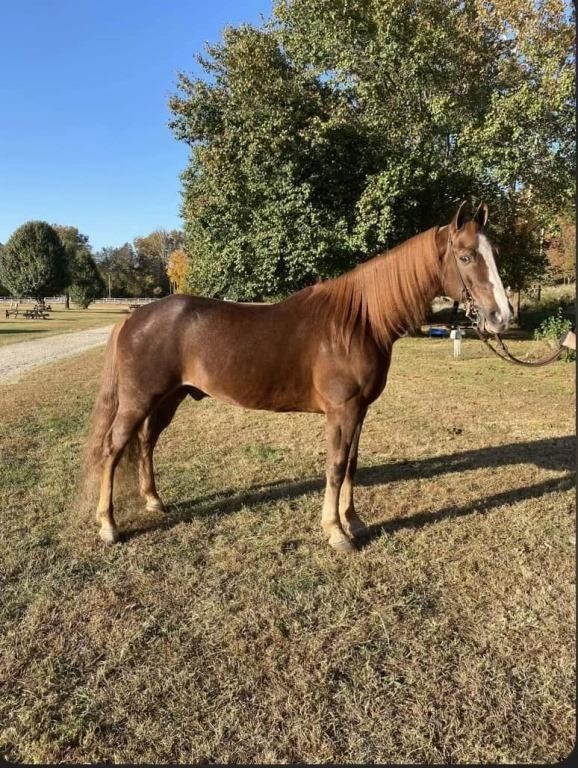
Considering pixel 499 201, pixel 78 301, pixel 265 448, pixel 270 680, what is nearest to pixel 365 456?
pixel 265 448

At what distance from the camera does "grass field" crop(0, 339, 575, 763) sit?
2.11m

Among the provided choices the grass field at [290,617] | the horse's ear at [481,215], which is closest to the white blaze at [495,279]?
the horse's ear at [481,215]

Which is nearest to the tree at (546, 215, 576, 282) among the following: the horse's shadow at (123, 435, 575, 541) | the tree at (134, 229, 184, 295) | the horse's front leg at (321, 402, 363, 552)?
the horse's shadow at (123, 435, 575, 541)

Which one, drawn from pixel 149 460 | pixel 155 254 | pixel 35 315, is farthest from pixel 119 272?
pixel 149 460

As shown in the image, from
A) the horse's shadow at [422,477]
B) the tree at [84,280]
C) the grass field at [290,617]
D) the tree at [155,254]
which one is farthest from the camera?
the tree at [155,254]

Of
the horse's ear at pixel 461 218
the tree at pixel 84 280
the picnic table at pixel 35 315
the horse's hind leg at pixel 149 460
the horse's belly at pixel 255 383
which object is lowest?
the horse's hind leg at pixel 149 460

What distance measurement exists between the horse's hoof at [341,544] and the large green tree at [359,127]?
12.7 meters

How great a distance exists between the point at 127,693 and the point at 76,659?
433mm

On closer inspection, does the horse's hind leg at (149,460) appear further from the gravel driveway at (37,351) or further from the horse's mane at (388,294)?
the gravel driveway at (37,351)

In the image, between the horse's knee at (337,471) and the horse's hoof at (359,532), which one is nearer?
the horse's knee at (337,471)

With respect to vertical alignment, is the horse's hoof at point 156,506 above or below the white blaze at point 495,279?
below

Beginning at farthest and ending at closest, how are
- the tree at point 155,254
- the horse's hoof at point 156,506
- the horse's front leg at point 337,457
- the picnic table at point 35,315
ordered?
the tree at point 155,254
the picnic table at point 35,315
the horse's hoof at point 156,506
the horse's front leg at point 337,457

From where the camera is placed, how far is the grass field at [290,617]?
A: 6.91 feet

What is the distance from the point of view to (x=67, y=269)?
2218 inches
